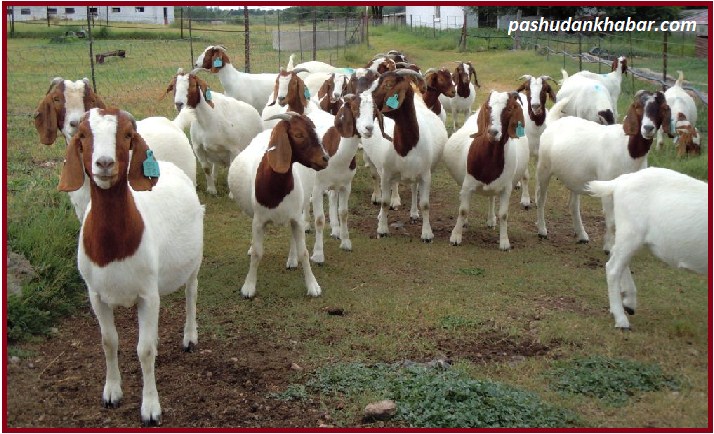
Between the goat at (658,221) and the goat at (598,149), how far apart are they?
1.44 meters

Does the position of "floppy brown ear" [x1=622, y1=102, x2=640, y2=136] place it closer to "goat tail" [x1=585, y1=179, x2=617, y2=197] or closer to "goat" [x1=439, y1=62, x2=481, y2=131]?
"goat tail" [x1=585, y1=179, x2=617, y2=197]

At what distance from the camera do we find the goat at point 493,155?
8938 millimetres

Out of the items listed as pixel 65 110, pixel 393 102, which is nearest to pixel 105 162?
pixel 65 110

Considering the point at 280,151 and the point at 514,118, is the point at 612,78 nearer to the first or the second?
the point at 514,118

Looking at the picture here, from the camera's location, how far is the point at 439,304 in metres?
7.27

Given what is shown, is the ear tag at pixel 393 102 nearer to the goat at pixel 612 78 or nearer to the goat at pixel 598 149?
the goat at pixel 598 149

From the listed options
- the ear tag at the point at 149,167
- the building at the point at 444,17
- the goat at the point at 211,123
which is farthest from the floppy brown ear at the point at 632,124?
the building at the point at 444,17

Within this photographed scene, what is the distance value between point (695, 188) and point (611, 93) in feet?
30.7

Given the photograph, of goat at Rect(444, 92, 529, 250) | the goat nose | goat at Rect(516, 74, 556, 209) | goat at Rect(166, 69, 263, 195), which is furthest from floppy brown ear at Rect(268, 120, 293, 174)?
goat at Rect(516, 74, 556, 209)

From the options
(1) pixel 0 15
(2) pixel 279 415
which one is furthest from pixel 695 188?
(1) pixel 0 15

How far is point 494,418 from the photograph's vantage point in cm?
495

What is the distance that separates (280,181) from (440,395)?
277cm

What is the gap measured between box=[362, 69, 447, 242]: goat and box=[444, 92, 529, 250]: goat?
0.41 meters

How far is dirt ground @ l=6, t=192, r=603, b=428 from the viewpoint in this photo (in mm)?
5117
